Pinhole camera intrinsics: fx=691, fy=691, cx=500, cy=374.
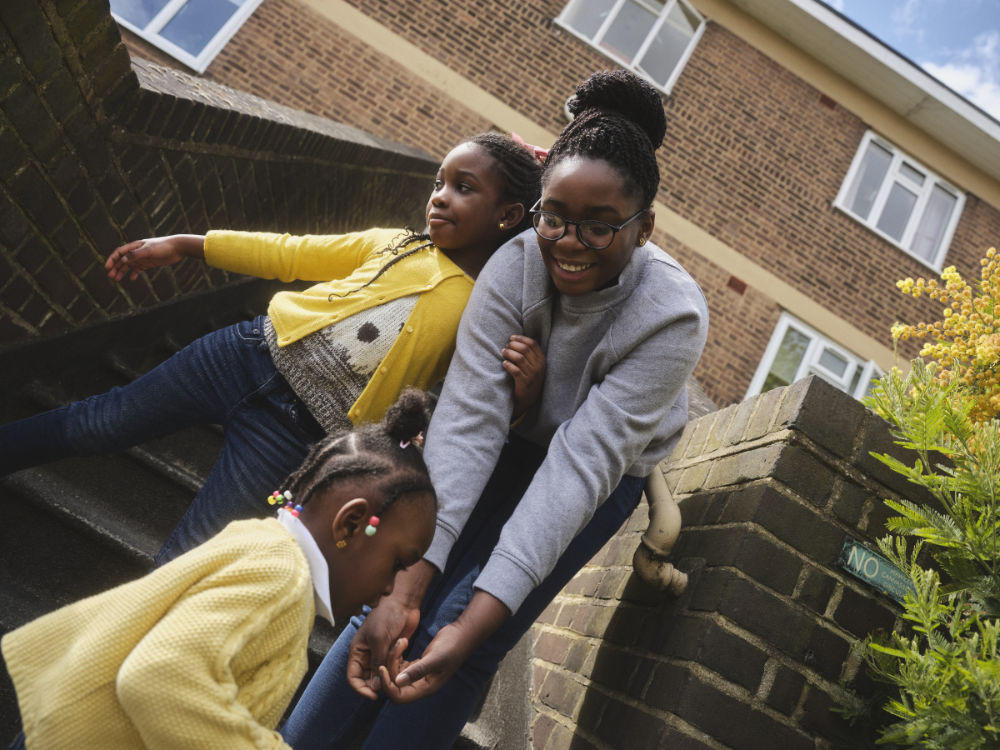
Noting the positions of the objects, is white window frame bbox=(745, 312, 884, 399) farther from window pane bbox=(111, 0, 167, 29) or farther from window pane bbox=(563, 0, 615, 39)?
window pane bbox=(111, 0, 167, 29)

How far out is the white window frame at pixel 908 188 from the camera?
29.7ft

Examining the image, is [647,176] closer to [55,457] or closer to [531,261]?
[531,261]

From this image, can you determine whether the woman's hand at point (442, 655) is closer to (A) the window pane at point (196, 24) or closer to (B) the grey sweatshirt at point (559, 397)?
(B) the grey sweatshirt at point (559, 397)

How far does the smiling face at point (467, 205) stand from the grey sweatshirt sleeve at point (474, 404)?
18 cm

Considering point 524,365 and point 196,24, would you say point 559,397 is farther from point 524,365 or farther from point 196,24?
point 196,24

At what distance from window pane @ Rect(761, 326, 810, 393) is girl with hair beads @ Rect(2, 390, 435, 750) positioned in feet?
27.1

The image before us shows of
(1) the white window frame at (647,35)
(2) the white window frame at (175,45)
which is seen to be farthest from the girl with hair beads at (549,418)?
(1) the white window frame at (647,35)

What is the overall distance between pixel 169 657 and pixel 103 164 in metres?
1.77

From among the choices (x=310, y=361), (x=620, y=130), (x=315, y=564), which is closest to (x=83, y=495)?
(x=310, y=361)

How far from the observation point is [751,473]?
192 centimetres

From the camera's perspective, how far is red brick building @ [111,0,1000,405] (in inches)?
316

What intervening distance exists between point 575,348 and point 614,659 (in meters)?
0.99

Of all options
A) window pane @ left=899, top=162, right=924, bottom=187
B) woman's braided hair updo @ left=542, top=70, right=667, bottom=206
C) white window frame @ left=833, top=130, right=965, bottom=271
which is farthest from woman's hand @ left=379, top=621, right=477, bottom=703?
window pane @ left=899, top=162, right=924, bottom=187

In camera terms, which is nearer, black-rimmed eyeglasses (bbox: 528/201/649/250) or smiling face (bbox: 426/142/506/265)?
black-rimmed eyeglasses (bbox: 528/201/649/250)
